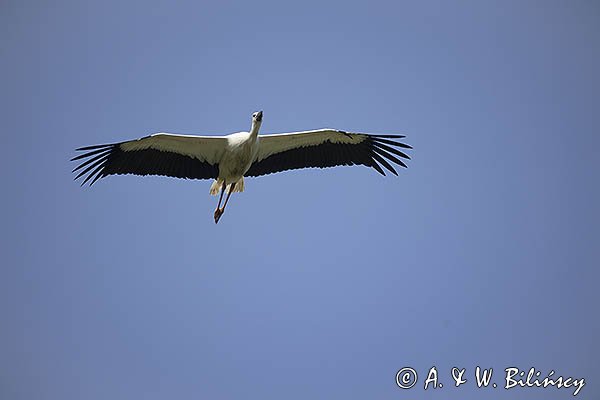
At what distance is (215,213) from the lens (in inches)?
476

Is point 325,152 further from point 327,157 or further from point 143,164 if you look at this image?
point 143,164

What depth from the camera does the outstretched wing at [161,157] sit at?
37.4 feet

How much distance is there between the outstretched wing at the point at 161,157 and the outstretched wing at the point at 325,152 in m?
0.71

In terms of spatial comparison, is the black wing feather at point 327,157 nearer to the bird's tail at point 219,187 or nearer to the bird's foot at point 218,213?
the bird's tail at point 219,187

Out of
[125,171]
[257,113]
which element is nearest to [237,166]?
[257,113]

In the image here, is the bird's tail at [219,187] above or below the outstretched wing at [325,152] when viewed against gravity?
below

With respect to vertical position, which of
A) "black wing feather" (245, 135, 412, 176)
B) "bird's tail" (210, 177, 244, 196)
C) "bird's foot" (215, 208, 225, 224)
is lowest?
"bird's foot" (215, 208, 225, 224)

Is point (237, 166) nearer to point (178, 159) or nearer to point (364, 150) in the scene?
point (178, 159)

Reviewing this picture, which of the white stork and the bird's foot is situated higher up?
the white stork

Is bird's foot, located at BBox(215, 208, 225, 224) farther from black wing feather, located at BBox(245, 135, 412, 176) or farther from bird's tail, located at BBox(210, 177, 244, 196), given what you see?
black wing feather, located at BBox(245, 135, 412, 176)

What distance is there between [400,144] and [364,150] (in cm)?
59

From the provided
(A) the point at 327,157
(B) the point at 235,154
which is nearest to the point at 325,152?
(A) the point at 327,157

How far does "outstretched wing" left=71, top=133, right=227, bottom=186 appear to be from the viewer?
11391mm

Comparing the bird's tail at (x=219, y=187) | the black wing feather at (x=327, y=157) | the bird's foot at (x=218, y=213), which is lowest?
the bird's foot at (x=218, y=213)
